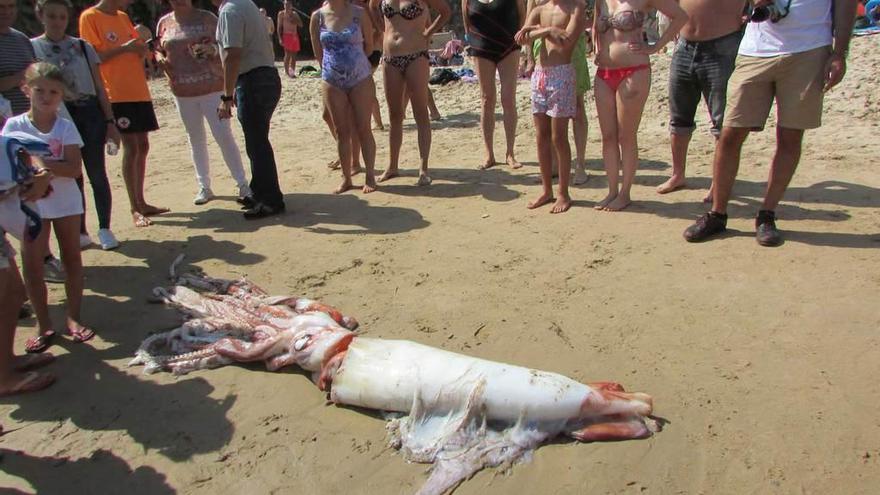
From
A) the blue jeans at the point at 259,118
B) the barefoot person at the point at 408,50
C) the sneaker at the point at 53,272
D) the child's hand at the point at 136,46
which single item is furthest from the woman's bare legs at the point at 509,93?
the sneaker at the point at 53,272

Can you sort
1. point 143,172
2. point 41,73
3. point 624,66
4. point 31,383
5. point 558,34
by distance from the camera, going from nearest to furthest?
point 31,383 → point 41,73 → point 624,66 → point 558,34 → point 143,172

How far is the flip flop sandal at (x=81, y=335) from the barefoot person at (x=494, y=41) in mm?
4174

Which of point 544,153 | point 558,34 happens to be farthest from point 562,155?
point 558,34

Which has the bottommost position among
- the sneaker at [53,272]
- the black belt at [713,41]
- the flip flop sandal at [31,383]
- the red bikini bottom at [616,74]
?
the flip flop sandal at [31,383]

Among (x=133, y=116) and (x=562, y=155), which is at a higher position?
(x=133, y=116)

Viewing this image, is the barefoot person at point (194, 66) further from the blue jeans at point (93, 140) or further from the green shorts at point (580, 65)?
the green shorts at point (580, 65)

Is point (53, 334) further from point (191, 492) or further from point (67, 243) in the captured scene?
point (191, 492)

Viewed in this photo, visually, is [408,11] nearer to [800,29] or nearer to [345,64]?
[345,64]

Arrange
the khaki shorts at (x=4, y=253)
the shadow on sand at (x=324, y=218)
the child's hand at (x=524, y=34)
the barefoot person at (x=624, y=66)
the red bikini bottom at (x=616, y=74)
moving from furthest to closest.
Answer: the shadow on sand at (x=324, y=218)
the child's hand at (x=524, y=34)
the red bikini bottom at (x=616, y=74)
the barefoot person at (x=624, y=66)
the khaki shorts at (x=4, y=253)

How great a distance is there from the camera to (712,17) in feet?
15.3

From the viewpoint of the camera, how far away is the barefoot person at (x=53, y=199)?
3.47m

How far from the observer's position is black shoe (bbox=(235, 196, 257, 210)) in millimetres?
5742

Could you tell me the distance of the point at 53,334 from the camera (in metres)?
3.72

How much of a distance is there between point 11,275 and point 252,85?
8.99ft
